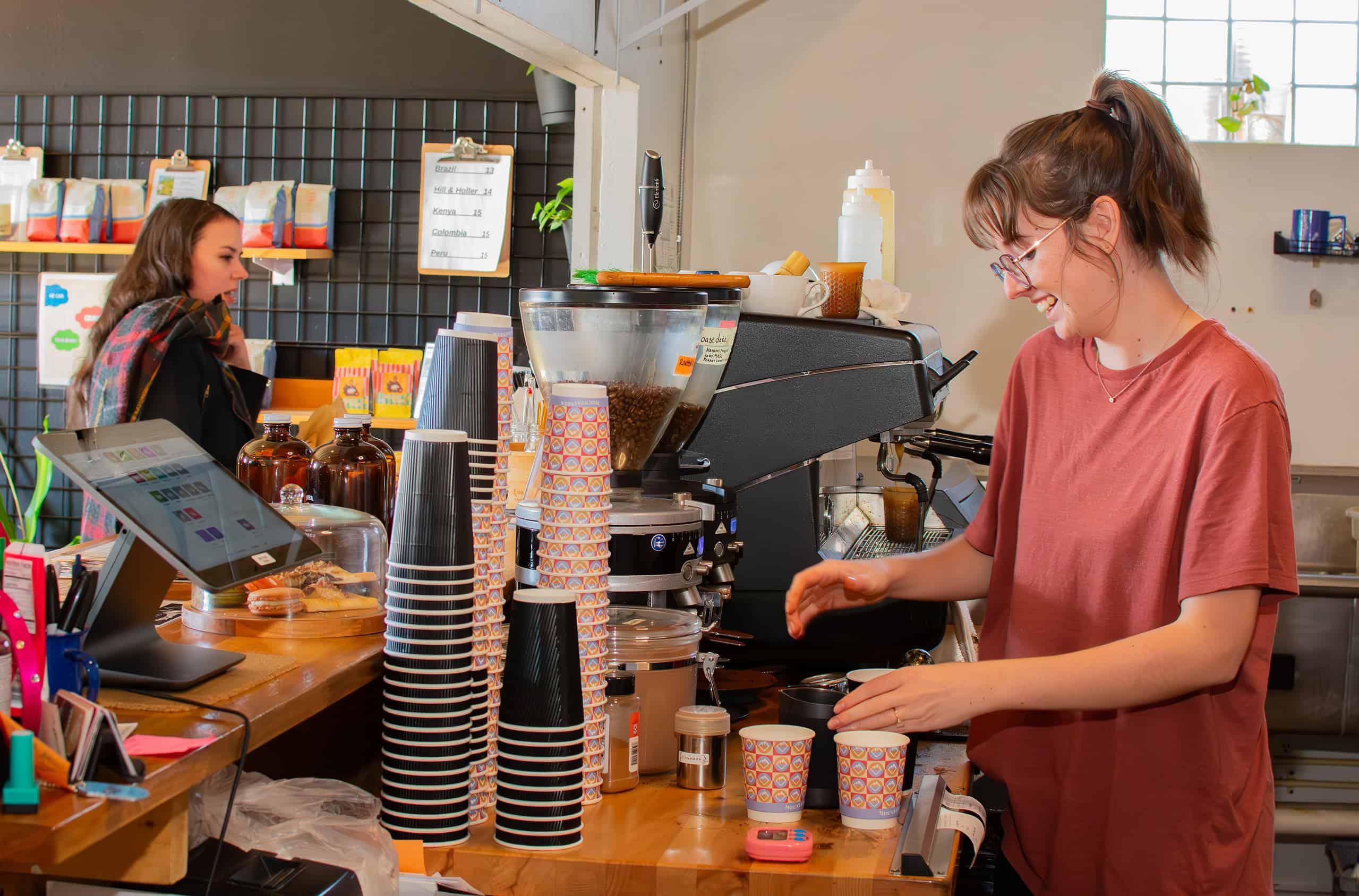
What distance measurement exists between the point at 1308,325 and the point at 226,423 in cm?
354

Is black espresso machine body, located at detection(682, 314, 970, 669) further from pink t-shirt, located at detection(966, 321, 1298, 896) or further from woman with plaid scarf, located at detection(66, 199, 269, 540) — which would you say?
woman with plaid scarf, located at detection(66, 199, 269, 540)

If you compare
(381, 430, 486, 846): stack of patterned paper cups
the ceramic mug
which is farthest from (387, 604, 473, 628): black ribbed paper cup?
the ceramic mug

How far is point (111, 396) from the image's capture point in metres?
3.08

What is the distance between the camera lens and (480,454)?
4.47 feet

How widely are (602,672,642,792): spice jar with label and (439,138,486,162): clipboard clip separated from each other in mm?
3414

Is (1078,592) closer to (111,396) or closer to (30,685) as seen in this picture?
(30,685)

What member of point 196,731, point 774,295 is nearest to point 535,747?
point 196,731

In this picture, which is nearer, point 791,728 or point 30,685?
point 30,685

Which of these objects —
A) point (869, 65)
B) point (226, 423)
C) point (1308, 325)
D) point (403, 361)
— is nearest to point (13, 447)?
point (403, 361)

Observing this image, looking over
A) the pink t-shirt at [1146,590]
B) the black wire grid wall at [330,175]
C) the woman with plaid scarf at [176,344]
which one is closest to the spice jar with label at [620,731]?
the pink t-shirt at [1146,590]

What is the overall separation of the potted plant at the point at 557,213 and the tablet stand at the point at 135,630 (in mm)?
3124

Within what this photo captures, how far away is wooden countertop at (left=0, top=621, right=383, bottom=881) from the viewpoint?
829mm

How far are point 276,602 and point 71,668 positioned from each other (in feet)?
1.52

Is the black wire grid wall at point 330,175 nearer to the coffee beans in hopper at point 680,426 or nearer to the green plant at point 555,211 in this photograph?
the green plant at point 555,211
